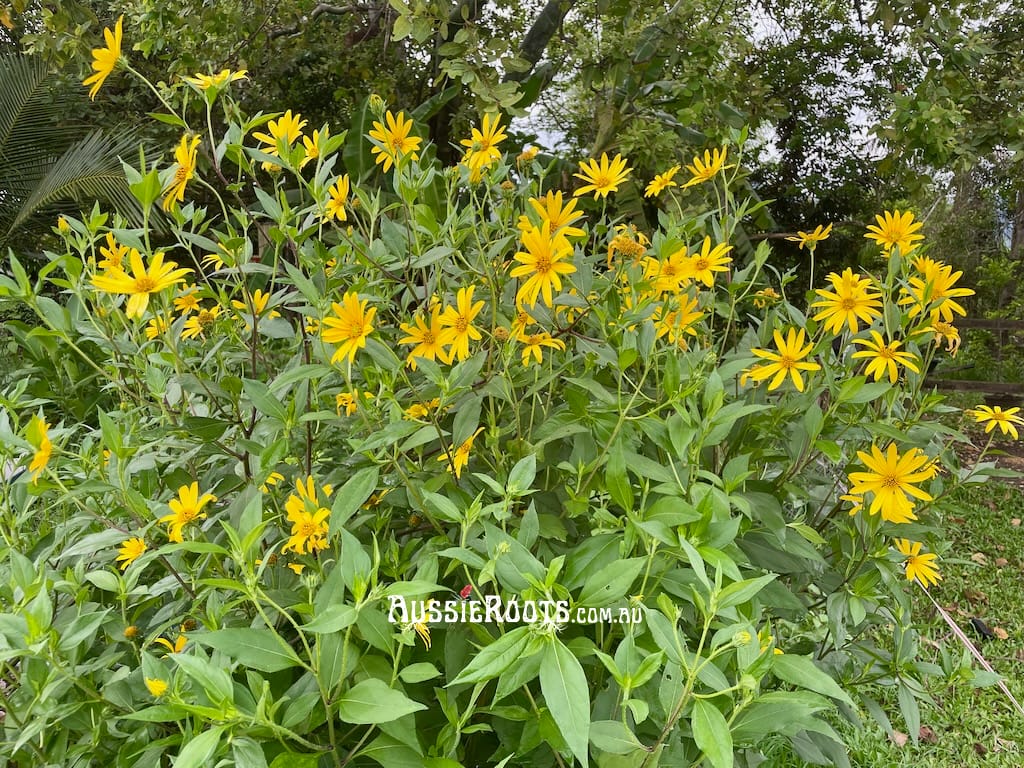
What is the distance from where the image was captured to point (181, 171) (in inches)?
36.5

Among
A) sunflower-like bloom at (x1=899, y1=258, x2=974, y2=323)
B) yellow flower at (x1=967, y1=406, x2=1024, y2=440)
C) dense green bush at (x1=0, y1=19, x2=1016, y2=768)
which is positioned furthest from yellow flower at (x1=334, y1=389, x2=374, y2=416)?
yellow flower at (x1=967, y1=406, x2=1024, y2=440)

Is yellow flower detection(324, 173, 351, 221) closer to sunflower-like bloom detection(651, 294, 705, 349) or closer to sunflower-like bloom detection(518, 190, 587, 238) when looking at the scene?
sunflower-like bloom detection(518, 190, 587, 238)

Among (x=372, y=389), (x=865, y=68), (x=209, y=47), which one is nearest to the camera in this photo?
(x=372, y=389)

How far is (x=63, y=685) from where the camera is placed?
2.45 feet

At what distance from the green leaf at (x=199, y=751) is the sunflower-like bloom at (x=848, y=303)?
0.84 m

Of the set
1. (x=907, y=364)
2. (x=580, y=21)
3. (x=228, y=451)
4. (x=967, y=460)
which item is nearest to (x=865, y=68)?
(x=580, y=21)

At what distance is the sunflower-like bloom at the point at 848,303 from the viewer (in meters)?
0.96

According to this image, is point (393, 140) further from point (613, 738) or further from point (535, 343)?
point (613, 738)

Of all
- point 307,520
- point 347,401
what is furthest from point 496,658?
point 347,401

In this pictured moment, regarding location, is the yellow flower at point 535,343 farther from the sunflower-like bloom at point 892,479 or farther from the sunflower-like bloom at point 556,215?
the sunflower-like bloom at point 892,479

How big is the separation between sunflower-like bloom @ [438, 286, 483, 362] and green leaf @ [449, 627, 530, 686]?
1.10 ft

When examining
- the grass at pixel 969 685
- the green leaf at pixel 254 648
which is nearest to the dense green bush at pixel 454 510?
the green leaf at pixel 254 648

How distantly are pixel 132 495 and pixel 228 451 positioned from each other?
114 mm

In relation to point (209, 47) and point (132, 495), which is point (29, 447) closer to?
point (132, 495)
